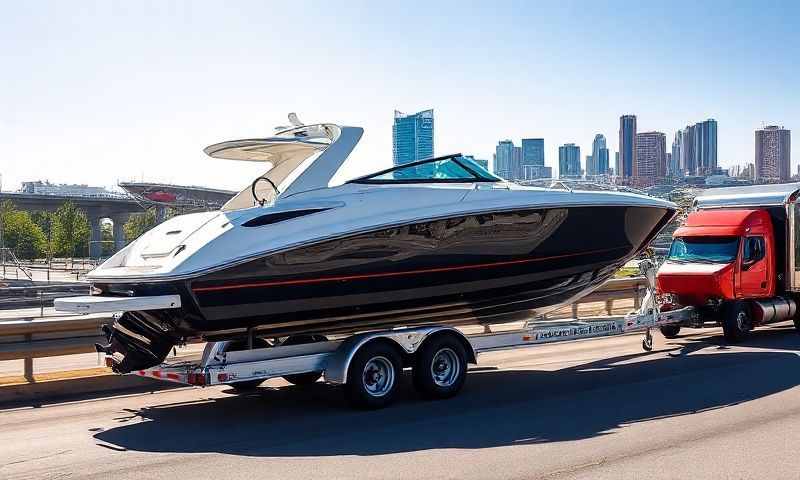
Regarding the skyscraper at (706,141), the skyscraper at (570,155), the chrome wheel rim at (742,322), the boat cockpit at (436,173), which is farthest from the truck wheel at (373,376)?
the skyscraper at (706,141)

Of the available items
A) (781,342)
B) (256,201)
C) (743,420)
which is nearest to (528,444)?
(743,420)

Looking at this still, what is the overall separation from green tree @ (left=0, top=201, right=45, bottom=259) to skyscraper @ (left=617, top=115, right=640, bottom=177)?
72.0 m

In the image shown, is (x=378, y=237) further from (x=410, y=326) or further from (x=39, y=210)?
(x=39, y=210)

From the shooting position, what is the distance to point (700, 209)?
1725 cm

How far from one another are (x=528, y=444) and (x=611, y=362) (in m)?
5.91

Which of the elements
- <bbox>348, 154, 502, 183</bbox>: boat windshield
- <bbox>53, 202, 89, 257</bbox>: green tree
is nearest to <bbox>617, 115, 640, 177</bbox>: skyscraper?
<bbox>53, 202, 89, 257</bbox>: green tree

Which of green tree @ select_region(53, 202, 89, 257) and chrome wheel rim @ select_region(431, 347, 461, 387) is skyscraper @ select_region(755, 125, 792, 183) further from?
chrome wheel rim @ select_region(431, 347, 461, 387)

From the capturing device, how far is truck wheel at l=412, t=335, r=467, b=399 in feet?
33.7

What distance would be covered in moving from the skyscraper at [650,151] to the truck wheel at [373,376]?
3955 inches

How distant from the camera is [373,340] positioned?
991cm

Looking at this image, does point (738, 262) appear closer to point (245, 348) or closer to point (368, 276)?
point (368, 276)

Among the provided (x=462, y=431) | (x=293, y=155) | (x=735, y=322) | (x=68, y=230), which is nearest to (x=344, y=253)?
(x=293, y=155)

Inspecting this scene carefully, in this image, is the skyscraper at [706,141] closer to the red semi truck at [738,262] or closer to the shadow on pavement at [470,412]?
the red semi truck at [738,262]

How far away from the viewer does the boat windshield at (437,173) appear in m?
10.8
